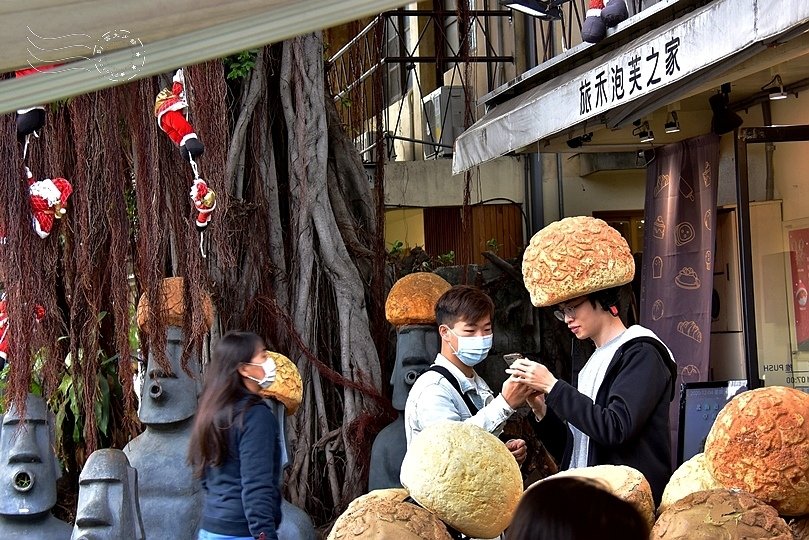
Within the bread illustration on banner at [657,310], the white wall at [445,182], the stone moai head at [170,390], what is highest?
the white wall at [445,182]

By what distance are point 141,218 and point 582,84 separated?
2.30m

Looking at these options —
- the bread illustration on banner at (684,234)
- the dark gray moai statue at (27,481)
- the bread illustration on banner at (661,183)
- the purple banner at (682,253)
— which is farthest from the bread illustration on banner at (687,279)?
the dark gray moai statue at (27,481)

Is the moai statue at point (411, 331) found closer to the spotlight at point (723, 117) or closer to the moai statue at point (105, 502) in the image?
the moai statue at point (105, 502)

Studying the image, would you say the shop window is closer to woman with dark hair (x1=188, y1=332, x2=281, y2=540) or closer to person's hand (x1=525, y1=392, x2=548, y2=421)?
woman with dark hair (x1=188, y1=332, x2=281, y2=540)

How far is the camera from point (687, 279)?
7070 millimetres

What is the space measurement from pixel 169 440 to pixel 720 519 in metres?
3.79

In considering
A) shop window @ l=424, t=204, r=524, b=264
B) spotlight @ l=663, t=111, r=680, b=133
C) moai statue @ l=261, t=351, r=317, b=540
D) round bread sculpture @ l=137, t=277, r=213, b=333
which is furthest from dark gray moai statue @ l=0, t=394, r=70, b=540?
shop window @ l=424, t=204, r=524, b=264

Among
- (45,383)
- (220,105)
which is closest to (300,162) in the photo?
(220,105)

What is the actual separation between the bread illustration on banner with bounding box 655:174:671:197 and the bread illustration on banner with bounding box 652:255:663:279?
1.44ft

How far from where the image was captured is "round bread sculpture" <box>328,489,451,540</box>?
246 centimetres

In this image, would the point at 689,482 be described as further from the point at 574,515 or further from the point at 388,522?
the point at 574,515

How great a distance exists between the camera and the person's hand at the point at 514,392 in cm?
321

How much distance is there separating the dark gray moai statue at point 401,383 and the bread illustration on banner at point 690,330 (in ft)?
6.50

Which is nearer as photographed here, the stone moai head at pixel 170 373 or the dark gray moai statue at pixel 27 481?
the dark gray moai statue at pixel 27 481
